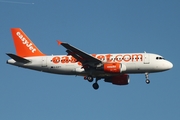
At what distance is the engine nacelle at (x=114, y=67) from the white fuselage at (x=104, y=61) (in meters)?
0.28

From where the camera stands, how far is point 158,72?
227 ft

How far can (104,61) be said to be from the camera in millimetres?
70438

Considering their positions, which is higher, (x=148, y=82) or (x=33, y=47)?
(x=33, y=47)

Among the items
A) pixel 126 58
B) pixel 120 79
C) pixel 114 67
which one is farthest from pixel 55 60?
pixel 126 58

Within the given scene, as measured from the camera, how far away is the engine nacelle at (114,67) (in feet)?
223

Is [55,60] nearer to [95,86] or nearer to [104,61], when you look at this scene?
[95,86]

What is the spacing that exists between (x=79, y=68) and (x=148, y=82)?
9993mm

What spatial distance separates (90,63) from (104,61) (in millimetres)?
2112

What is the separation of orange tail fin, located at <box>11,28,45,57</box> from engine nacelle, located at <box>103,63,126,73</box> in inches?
468

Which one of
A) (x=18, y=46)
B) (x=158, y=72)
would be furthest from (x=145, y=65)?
(x=18, y=46)

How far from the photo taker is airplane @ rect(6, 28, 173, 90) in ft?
224

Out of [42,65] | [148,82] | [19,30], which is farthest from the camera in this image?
[19,30]

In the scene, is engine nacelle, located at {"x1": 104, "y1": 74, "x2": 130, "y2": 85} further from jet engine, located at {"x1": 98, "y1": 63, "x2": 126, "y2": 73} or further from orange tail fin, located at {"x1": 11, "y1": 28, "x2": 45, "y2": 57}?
orange tail fin, located at {"x1": 11, "y1": 28, "x2": 45, "y2": 57}

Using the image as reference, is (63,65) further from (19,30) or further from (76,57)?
(19,30)
